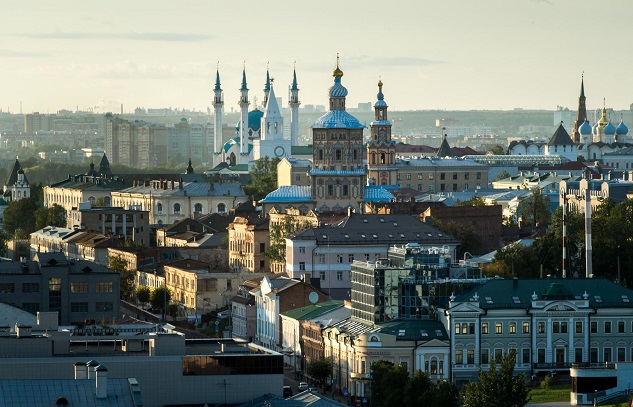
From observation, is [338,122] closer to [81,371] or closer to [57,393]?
[81,371]

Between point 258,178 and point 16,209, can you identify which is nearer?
point 16,209

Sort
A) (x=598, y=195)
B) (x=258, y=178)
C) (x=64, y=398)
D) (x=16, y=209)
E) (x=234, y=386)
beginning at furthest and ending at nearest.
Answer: (x=258, y=178) < (x=16, y=209) < (x=598, y=195) < (x=234, y=386) < (x=64, y=398)

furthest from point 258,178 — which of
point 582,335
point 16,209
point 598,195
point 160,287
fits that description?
point 582,335

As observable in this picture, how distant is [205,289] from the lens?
109750 millimetres

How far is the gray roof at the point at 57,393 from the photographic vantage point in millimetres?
54625

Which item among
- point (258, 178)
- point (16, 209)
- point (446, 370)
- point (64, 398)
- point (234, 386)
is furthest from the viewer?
point (258, 178)

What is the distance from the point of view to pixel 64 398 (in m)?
54.6

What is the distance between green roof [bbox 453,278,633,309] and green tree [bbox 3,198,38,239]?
83015 millimetres

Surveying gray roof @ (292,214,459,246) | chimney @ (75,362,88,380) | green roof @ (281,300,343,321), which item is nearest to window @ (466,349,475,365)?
green roof @ (281,300,343,321)

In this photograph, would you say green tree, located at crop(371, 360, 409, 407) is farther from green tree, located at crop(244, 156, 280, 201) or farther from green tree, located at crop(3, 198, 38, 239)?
green tree, located at crop(244, 156, 280, 201)

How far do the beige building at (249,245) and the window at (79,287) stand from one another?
25.4 m

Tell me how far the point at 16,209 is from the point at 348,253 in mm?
65054

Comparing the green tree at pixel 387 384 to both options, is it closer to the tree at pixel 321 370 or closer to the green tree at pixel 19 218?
the tree at pixel 321 370

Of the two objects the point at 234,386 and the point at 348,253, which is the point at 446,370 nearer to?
the point at 234,386
